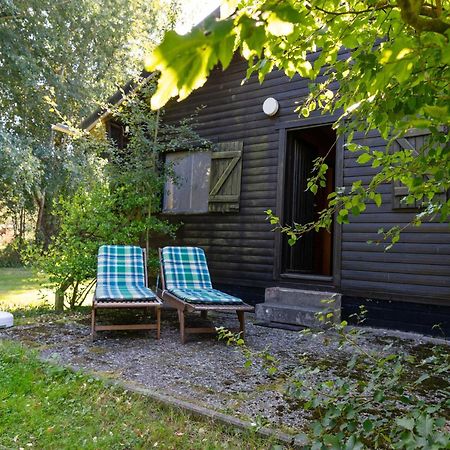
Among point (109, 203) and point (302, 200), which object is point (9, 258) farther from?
point (302, 200)

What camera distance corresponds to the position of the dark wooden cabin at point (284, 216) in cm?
486

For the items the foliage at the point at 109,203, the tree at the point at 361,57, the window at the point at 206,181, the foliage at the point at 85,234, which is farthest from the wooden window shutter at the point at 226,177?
the tree at the point at 361,57

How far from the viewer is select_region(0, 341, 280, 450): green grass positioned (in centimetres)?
210

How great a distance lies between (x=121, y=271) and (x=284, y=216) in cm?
241

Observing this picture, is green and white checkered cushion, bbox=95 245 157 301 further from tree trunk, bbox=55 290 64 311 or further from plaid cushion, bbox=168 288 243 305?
tree trunk, bbox=55 290 64 311

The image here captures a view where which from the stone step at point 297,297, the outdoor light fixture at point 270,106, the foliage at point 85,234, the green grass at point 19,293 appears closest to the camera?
the stone step at point 297,297

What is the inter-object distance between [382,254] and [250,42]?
466 cm

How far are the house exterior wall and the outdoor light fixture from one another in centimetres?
9

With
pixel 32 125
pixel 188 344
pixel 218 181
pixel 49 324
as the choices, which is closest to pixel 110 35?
pixel 32 125

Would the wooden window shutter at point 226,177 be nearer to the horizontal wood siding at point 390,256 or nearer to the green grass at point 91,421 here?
the horizontal wood siding at point 390,256

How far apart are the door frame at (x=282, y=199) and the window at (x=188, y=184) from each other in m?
1.33

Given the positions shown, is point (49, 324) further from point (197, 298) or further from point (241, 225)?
point (241, 225)

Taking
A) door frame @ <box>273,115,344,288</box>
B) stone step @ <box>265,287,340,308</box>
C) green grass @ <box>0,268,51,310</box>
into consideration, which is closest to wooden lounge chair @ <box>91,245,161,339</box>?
green grass @ <box>0,268,51,310</box>

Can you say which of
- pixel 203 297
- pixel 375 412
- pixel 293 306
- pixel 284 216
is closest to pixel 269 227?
pixel 284 216
